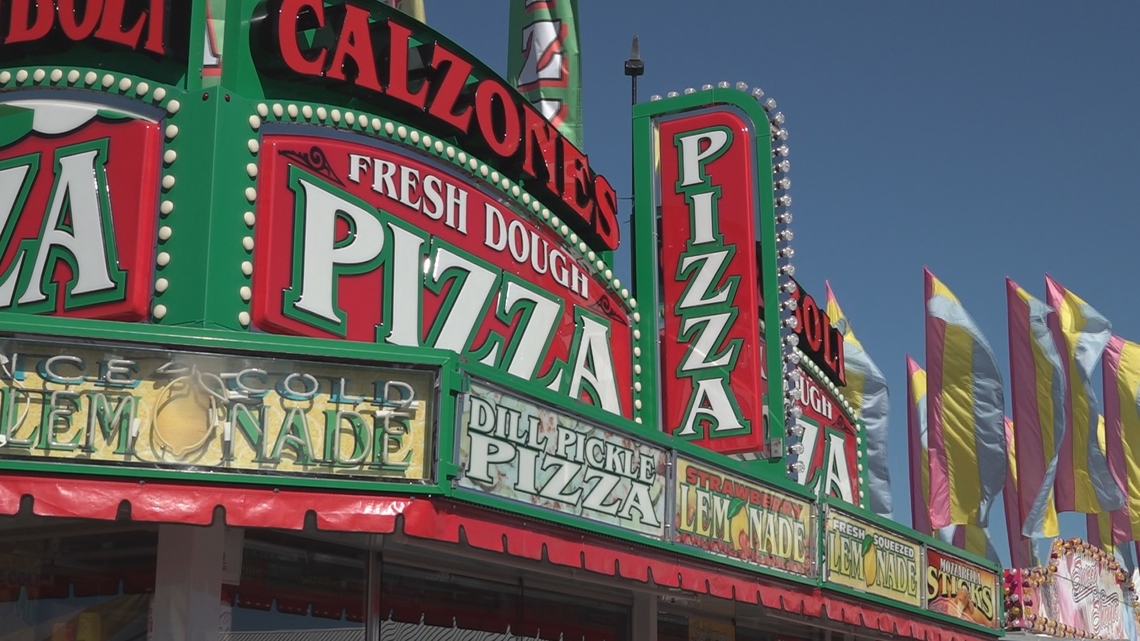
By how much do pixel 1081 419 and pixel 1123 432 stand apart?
2.13 m

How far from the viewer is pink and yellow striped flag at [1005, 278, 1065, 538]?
27.2 m

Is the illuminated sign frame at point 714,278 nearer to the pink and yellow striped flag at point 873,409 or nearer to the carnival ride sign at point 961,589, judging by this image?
the carnival ride sign at point 961,589

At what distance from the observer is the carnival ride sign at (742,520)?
31.7 feet

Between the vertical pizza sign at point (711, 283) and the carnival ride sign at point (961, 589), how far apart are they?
3410mm

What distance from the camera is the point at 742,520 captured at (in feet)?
34.2

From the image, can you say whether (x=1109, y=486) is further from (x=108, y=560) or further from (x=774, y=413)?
(x=108, y=560)

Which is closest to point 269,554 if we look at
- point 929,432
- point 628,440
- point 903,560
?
point 628,440

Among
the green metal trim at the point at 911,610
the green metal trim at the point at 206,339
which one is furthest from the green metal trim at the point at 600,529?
the green metal trim at the point at 911,610

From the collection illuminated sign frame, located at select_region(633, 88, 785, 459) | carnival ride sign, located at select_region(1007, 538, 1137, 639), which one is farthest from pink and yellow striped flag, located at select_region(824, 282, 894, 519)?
illuminated sign frame, located at select_region(633, 88, 785, 459)

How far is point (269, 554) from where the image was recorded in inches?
333

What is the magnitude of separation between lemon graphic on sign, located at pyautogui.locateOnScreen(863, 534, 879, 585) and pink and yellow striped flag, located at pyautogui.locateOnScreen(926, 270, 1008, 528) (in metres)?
16.0

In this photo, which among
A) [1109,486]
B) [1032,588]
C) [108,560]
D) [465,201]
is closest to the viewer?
[108,560]

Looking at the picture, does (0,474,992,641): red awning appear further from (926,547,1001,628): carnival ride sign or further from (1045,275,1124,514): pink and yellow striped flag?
(1045,275,1124,514): pink and yellow striped flag

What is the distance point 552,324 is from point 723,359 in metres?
1.57
